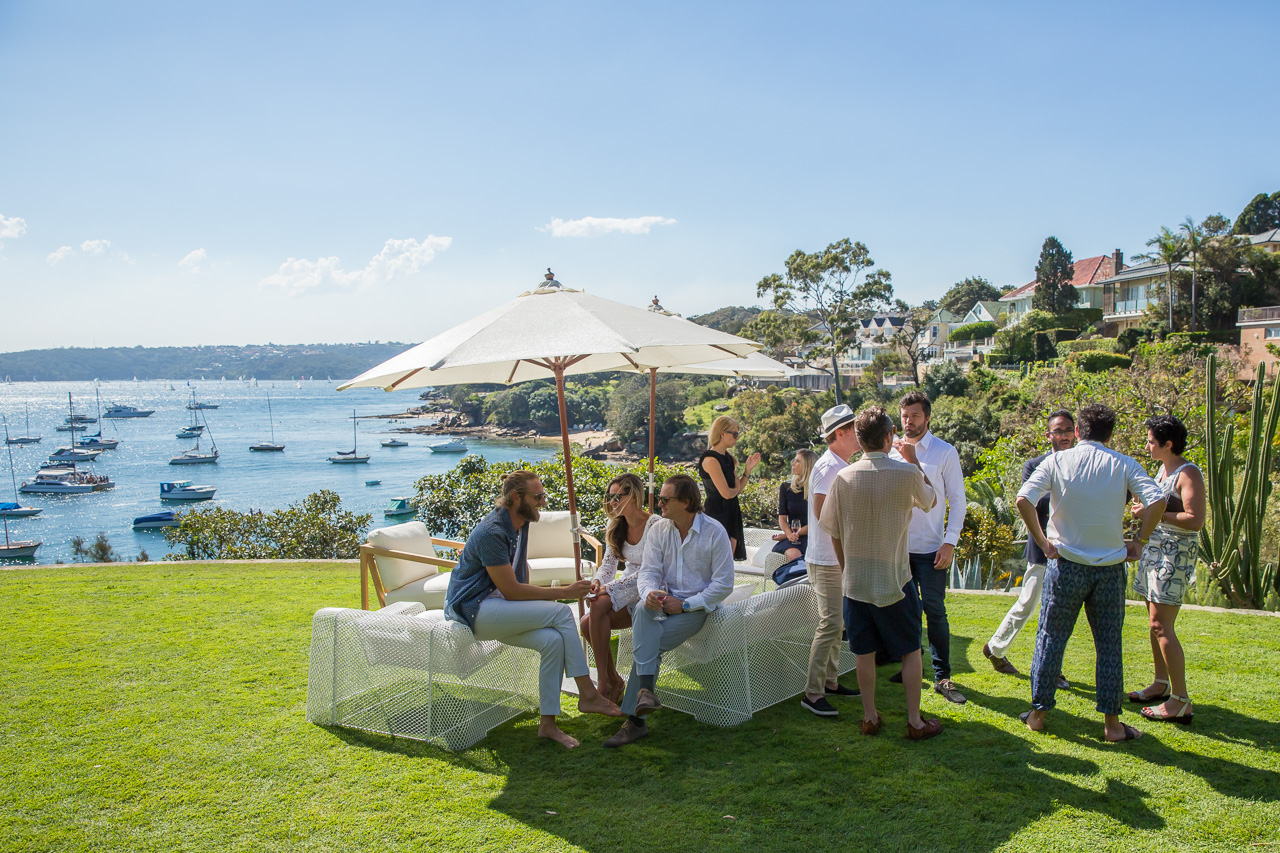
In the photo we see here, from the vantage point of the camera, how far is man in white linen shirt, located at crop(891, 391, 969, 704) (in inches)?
184

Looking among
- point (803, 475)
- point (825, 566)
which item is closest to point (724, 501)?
point (803, 475)

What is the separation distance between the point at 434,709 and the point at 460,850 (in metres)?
1.19

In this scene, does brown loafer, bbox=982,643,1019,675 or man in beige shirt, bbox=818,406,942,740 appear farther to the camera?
brown loafer, bbox=982,643,1019,675

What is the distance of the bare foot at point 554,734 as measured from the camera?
4227 mm

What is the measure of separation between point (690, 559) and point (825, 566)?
0.78m

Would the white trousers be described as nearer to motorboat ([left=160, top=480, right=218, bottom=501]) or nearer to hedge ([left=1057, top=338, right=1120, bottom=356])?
hedge ([left=1057, top=338, right=1120, bottom=356])

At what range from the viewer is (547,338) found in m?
4.34

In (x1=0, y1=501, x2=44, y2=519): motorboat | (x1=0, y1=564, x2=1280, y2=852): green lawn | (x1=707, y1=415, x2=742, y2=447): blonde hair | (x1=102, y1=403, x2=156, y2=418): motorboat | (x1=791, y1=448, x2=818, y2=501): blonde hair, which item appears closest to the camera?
(x1=0, y1=564, x2=1280, y2=852): green lawn

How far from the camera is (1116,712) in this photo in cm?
402

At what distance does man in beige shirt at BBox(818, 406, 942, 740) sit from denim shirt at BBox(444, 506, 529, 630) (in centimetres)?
177

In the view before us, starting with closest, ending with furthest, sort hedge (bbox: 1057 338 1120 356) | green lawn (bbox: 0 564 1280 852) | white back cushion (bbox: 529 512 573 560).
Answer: green lawn (bbox: 0 564 1280 852)
white back cushion (bbox: 529 512 573 560)
hedge (bbox: 1057 338 1120 356)

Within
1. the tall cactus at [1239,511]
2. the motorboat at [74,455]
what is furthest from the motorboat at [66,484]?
the tall cactus at [1239,511]

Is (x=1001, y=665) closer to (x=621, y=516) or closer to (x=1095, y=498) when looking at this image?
(x=1095, y=498)

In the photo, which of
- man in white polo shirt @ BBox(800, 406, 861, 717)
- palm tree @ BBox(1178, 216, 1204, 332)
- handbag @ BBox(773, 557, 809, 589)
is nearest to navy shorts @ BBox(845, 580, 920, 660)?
man in white polo shirt @ BBox(800, 406, 861, 717)
